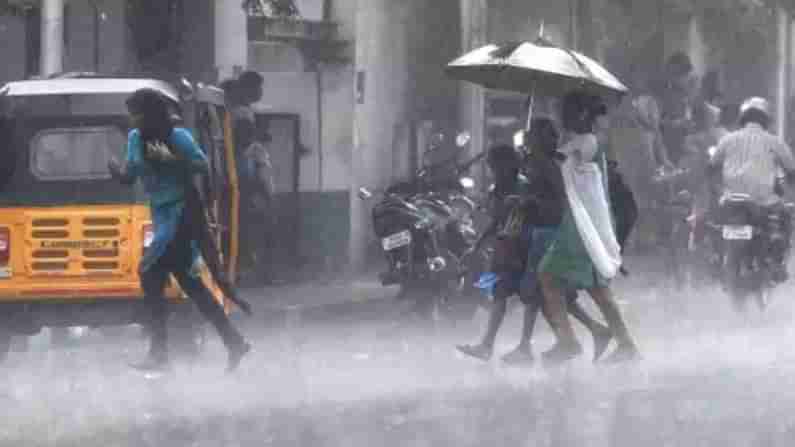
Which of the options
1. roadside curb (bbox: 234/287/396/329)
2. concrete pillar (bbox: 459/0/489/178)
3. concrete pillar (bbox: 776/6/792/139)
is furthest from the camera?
concrete pillar (bbox: 776/6/792/139)

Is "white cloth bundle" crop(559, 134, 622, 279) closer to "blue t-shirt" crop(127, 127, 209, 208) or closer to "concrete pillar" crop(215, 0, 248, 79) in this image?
"blue t-shirt" crop(127, 127, 209, 208)

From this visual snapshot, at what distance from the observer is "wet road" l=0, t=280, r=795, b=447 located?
10.8 m

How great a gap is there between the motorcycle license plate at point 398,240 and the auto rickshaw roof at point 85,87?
298 centimetres

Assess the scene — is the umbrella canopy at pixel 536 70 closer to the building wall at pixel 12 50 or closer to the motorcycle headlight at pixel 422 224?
the motorcycle headlight at pixel 422 224

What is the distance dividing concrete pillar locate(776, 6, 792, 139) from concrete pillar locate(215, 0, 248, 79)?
14.8m

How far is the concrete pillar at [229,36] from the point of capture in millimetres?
22906

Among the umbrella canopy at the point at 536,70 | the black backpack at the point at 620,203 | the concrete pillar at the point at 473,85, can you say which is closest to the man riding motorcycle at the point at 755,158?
the umbrella canopy at the point at 536,70

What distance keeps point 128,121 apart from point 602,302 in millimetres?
3600

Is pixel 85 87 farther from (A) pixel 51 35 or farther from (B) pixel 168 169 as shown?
(A) pixel 51 35

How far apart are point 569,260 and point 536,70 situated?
142 centimetres

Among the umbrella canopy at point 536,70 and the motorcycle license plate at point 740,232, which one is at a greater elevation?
the umbrella canopy at point 536,70

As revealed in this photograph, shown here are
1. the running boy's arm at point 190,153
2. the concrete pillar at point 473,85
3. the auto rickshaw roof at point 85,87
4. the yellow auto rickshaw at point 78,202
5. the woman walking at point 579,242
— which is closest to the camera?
the running boy's arm at point 190,153

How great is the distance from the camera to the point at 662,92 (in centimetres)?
2564

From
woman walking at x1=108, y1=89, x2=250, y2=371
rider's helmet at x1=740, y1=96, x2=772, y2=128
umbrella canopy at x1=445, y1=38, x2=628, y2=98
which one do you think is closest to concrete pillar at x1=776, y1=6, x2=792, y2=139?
rider's helmet at x1=740, y1=96, x2=772, y2=128
